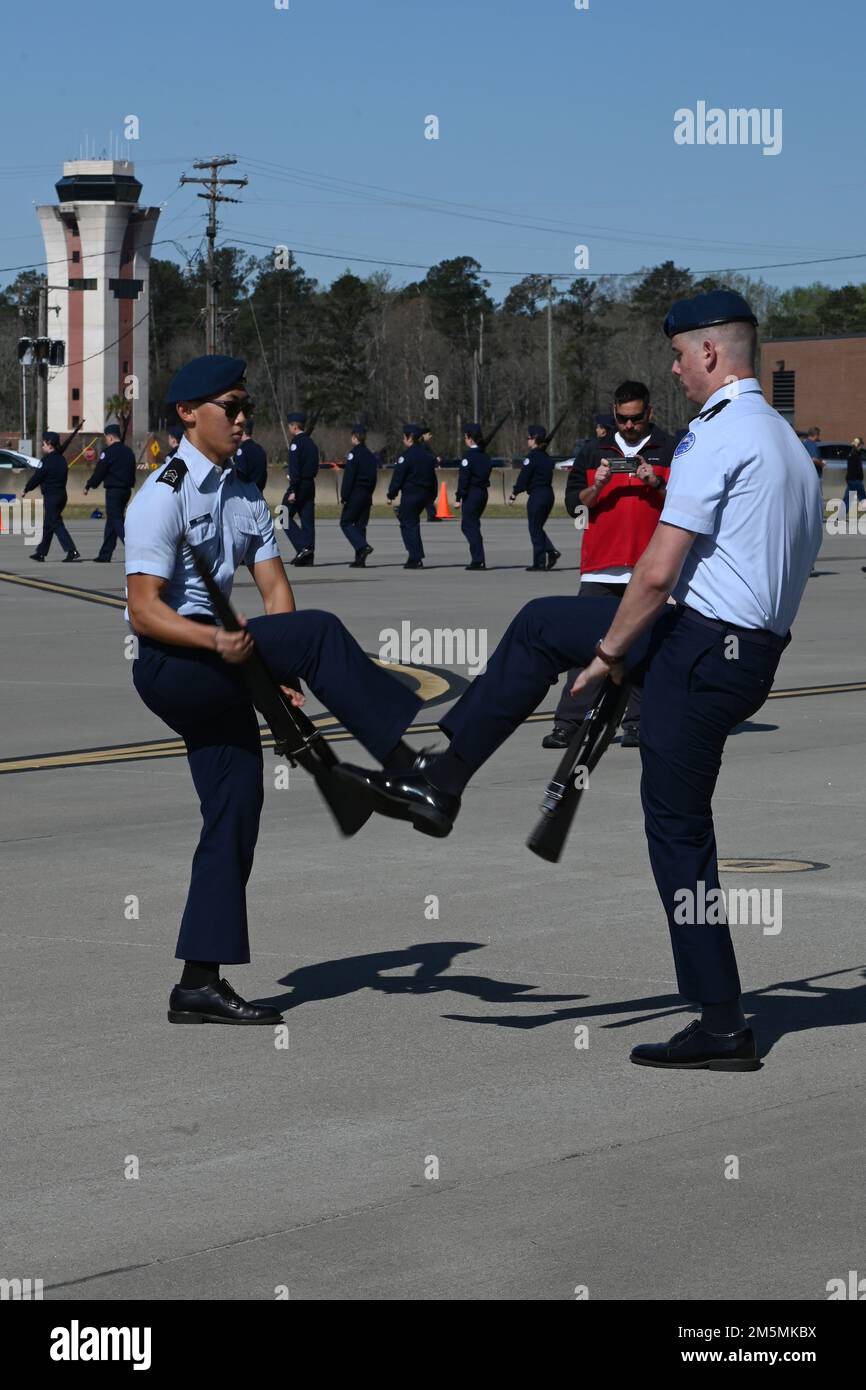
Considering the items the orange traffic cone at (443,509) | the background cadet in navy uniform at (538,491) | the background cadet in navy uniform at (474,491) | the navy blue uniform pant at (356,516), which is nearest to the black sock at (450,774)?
the background cadet in navy uniform at (538,491)

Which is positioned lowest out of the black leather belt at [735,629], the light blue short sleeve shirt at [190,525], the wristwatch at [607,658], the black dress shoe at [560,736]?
the black dress shoe at [560,736]

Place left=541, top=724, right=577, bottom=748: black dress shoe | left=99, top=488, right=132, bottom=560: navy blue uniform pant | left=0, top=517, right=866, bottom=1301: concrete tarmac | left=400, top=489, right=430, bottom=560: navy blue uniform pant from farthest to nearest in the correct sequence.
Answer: left=99, top=488, right=132, bottom=560: navy blue uniform pant → left=400, top=489, right=430, bottom=560: navy blue uniform pant → left=541, top=724, right=577, bottom=748: black dress shoe → left=0, top=517, right=866, bottom=1301: concrete tarmac

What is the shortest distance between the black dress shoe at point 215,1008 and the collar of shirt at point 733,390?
2285 millimetres

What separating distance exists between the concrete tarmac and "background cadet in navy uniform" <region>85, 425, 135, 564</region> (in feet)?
68.9

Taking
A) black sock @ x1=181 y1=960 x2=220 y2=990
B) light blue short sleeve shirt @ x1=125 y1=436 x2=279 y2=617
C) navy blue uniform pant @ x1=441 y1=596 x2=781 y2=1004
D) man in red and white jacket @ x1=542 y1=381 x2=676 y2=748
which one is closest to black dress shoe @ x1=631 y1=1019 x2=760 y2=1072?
navy blue uniform pant @ x1=441 y1=596 x2=781 y2=1004

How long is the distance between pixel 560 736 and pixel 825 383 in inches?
3230

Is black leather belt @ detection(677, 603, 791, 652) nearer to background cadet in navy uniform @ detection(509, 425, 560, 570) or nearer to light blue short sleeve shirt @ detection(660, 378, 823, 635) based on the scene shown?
light blue short sleeve shirt @ detection(660, 378, 823, 635)

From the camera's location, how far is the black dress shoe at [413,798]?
6.30 m

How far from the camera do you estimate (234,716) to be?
6516 mm

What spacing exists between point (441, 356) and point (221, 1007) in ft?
491

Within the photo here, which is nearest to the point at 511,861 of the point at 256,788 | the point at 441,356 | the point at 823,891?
the point at 823,891

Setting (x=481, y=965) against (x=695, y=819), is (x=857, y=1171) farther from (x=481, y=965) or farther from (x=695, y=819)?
(x=481, y=965)

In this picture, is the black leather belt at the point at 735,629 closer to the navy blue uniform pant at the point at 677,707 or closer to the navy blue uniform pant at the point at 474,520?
the navy blue uniform pant at the point at 677,707

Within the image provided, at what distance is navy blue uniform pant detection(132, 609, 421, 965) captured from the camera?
Result: 6.30 metres
